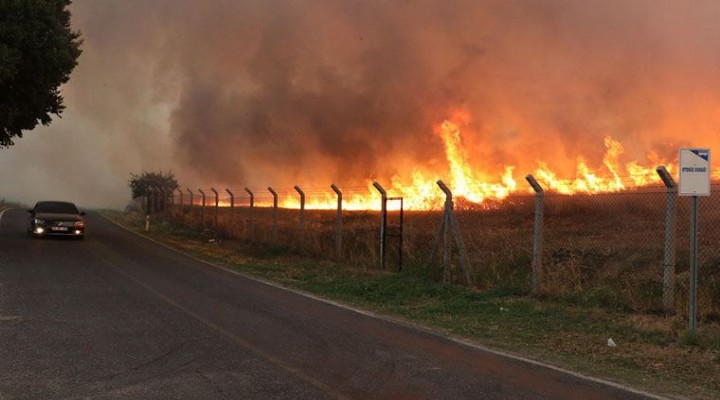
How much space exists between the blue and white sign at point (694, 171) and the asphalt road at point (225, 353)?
305 cm

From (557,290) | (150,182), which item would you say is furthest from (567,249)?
(150,182)

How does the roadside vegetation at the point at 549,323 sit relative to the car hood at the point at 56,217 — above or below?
below

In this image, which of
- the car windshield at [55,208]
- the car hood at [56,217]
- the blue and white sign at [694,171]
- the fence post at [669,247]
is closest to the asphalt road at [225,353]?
the blue and white sign at [694,171]

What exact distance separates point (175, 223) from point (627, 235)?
24719mm

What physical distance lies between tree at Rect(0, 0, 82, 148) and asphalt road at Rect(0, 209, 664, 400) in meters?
8.93

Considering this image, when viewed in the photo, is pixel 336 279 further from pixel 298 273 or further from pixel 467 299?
pixel 467 299

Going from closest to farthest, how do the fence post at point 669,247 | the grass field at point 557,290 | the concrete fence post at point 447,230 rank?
1. the grass field at point 557,290
2. the fence post at point 669,247
3. the concrete fence post at point 447,230

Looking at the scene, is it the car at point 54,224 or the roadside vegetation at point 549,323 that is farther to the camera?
the car at point 54,224

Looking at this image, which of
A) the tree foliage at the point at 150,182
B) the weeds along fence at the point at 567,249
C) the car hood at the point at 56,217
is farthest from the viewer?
the tree foliage at the point at 150,182

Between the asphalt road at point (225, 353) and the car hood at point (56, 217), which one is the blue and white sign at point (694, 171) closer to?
the asphalt road at point (225, 353)

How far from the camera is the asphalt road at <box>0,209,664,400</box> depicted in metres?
5.62

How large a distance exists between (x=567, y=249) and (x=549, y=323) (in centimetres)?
570

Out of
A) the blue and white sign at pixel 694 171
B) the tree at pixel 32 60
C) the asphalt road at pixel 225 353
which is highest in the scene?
the tree at pixel 32 60

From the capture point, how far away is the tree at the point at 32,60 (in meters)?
17.8
